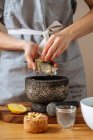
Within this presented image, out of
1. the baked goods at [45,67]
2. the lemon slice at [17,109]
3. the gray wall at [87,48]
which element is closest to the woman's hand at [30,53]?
the baked goods at [45,67]

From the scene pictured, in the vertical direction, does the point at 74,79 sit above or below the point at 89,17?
below

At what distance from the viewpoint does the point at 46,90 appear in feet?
3.14

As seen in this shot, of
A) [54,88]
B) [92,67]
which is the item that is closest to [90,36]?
[92,67]

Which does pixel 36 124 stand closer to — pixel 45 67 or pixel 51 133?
pixel 51 133

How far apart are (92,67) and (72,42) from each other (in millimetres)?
409

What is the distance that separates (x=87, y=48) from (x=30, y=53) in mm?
614

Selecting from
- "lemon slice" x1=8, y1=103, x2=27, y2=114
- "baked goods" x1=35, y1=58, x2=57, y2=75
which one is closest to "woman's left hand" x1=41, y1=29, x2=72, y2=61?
"baked goods" x1=35, y1=58, x2=57, y2=75

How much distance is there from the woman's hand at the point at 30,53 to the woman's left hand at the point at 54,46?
37 millimetres

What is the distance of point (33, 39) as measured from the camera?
3.93 ft

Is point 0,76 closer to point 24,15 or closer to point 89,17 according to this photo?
point 24,15

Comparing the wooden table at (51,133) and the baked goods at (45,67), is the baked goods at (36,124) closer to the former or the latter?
the wooden table at (51,133)

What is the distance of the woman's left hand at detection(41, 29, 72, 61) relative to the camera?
1031 mm

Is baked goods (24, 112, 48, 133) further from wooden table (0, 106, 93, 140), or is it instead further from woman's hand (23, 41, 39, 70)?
woman's hand (23, 41, 39, 70)

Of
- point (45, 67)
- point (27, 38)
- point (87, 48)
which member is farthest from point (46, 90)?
point (87, 48)
